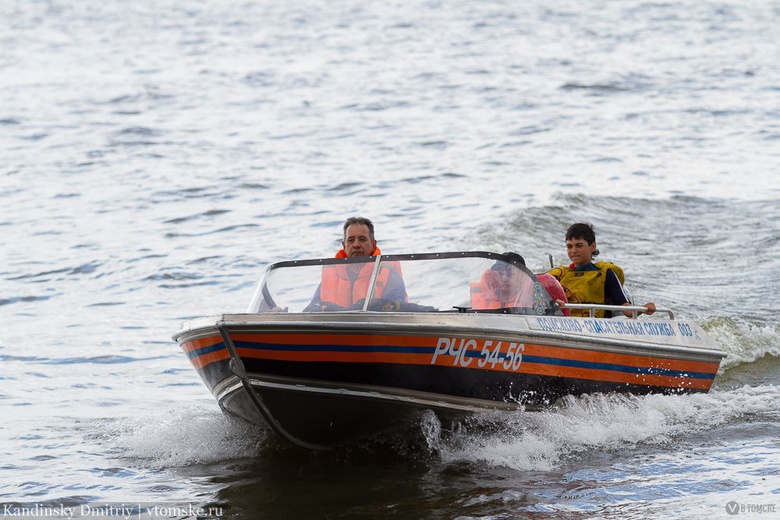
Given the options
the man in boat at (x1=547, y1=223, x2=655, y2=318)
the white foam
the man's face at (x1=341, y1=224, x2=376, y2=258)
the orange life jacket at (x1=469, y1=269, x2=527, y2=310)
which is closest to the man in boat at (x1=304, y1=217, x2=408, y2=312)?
the orange life jacket at (x1=469, y1=269, x2=527, y2=310)

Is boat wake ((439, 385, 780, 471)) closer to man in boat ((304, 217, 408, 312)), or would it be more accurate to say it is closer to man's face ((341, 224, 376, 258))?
man in boat ((304, 217, 408, 312))

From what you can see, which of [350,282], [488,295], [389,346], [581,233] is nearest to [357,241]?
[350,282]

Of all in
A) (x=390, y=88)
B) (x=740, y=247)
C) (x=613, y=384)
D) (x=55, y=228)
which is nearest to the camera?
(x=613, y=384)

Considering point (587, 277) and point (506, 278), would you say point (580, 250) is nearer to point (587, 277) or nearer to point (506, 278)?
point (587, 277)

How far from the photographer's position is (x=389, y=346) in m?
6.98

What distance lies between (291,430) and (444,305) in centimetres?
134

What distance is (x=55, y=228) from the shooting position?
60.0 feet

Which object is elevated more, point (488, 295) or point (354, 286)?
point (354, 286)

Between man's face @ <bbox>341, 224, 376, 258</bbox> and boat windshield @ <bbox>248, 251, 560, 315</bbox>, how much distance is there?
0.57 metres

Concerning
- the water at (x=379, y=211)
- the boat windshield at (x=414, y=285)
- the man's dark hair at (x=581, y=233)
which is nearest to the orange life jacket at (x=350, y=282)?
the boat windshield at (x=414, y=285)

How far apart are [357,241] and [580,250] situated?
2.06m

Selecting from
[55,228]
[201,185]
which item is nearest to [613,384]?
[55,228]

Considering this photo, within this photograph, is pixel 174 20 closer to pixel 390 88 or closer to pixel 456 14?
pixel 456 14

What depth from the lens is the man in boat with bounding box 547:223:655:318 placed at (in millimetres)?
9008
